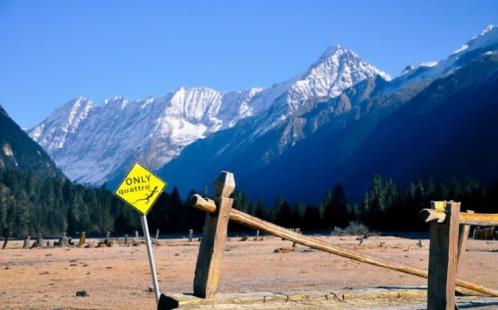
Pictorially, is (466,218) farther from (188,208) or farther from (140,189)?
(188,208)

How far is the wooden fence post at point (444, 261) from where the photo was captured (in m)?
7.01

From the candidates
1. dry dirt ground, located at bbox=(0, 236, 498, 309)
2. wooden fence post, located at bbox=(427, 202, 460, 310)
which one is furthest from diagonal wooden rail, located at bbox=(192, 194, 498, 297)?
wooden fence post, located at bbox=(427, 202, 460, 310)

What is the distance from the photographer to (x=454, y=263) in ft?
23.2

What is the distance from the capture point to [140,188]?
33.3 feet

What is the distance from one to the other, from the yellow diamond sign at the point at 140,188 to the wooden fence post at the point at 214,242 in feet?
7.08

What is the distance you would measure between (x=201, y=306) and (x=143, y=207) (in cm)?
282

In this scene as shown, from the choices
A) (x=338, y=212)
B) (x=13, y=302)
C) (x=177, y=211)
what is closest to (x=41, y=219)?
(x=177, y=211)

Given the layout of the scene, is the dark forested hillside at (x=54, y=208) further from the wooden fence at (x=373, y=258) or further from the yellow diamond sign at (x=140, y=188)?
the wooden fence at (x=373, y=258)

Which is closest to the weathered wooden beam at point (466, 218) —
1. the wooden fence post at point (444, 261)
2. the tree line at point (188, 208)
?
the wooden fence post at point (444, 261)

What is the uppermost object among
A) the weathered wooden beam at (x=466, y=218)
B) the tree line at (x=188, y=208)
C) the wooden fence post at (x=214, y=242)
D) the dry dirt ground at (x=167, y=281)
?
the tree line at (x=188, y=208)

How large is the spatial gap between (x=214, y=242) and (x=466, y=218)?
328 centimetres

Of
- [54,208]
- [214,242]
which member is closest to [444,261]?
[214,242]

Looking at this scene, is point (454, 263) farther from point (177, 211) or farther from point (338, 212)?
point (177, 211)

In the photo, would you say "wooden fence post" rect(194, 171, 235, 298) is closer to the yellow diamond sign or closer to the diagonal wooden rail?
the diagonal wooden rail
